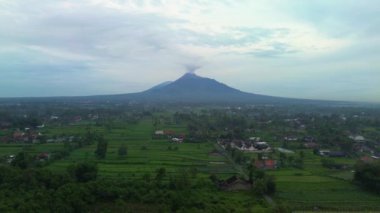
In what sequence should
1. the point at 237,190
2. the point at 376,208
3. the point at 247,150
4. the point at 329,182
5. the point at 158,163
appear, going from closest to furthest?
1. the point at 376,208
2. the point at 237,190
3. the point at 329,182
4. the point at 158,163
5. the point at 247,150

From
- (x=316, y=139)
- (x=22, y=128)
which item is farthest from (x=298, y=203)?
(x=22, y=128)

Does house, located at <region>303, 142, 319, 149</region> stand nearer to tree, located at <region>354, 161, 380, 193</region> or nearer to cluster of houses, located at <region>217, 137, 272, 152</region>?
cluster of houses, located at <region>217, 137, 272, 152</region>

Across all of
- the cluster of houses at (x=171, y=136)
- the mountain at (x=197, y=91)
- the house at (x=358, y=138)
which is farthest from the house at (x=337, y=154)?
the mountain at (x=197, y=91)

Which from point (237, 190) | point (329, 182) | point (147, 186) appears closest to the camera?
point (147, 186)

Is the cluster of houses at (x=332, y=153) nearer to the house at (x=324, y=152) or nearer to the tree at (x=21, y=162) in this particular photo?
the house at (x=324, y=152)

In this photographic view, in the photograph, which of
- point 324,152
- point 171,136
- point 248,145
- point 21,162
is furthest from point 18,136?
point 324,152

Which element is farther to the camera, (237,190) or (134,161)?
(134,161)

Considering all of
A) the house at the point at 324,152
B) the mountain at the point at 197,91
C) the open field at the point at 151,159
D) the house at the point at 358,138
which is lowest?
the open field at the point at 151,159

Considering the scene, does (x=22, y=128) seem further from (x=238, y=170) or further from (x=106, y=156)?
(x=238, y=170)
